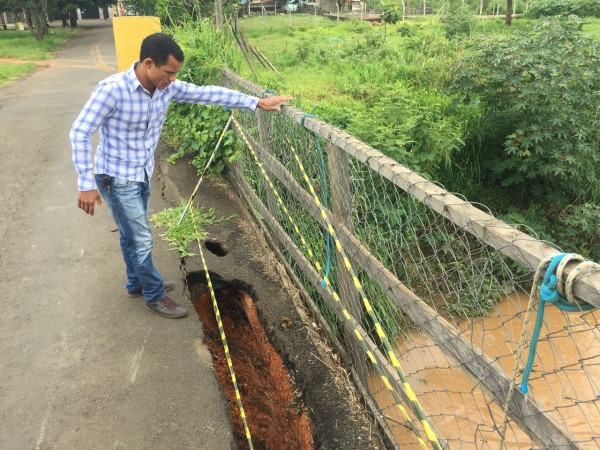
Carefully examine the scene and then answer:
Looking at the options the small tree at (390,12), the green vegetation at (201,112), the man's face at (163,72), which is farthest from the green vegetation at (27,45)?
the man's face at (163,72)

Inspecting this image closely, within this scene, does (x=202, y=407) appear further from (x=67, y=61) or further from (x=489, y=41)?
(x=67, y=61)

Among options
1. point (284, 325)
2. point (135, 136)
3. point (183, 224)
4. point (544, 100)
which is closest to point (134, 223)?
point (135, 136)

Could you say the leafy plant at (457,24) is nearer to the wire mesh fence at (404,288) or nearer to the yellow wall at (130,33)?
the yellow wall at (130,33)

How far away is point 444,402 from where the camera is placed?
465 cm

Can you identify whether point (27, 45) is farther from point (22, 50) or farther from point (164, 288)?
point (164, 288)

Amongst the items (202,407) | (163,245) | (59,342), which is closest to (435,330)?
(202,407)

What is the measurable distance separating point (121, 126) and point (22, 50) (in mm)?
21881

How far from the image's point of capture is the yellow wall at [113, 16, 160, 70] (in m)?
9.48

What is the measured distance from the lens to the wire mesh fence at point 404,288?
1.86m

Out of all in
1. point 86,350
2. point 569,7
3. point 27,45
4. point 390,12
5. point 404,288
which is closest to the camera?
point 404,288

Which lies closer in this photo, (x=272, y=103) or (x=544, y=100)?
(x=272, y=103)

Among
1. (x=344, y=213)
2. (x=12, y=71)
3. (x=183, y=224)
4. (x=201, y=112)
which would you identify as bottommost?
(x=183, y=224)

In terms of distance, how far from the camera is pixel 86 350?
3.39m

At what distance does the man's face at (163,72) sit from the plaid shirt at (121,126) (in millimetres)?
99
